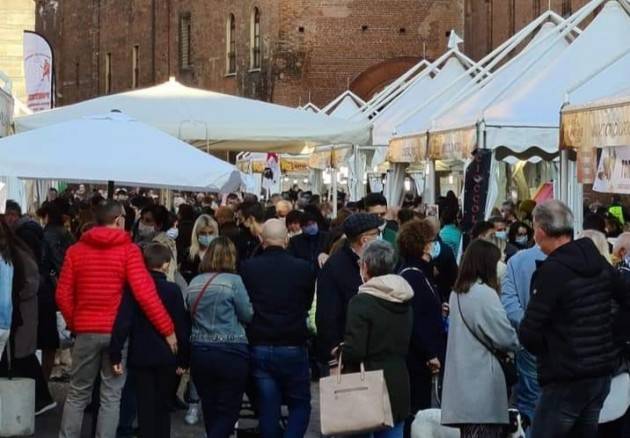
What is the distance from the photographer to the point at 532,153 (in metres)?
16.9

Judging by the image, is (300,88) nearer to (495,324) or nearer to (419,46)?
(419,46)

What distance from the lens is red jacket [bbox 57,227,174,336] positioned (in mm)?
9398

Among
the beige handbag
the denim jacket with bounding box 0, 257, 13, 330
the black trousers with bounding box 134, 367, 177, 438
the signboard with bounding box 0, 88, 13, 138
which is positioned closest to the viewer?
the beige handbag

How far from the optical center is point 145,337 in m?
9.30

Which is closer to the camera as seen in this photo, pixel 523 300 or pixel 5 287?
pixel 523 300

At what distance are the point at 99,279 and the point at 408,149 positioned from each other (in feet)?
30.0

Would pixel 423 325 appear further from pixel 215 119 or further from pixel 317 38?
pixel 317 38

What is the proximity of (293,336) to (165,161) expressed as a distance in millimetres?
2897

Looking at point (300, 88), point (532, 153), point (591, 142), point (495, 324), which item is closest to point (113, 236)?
point (495, 324)

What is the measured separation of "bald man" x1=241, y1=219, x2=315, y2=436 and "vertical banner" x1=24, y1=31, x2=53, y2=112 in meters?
16.0

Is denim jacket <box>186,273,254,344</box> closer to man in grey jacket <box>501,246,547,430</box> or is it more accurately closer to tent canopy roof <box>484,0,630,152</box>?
man in grey jacket <box>501,246,547,430</box>

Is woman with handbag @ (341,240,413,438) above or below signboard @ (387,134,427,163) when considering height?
below

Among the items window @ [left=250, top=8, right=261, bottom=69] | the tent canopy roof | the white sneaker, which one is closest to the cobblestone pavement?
the white sneaker

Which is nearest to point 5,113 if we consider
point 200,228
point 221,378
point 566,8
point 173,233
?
point 173,233
